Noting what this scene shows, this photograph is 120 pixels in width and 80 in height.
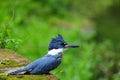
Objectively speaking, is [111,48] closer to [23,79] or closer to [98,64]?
[98,64]

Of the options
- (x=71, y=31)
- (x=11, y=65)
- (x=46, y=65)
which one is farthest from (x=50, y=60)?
(x=71, y=31)

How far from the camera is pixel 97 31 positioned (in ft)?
53.3

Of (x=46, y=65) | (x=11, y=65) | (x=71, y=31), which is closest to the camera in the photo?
(x=46, y=65)

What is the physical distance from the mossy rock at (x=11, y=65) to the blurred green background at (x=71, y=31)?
307 mm

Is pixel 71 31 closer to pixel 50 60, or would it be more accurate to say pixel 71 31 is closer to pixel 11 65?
pixel 11 65

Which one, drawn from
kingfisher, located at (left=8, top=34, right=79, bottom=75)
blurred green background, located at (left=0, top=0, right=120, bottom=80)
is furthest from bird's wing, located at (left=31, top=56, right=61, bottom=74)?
blurred green background, located at (left=0, top=0, right=120, bottom=80)

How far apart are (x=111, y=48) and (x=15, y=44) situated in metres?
6.64

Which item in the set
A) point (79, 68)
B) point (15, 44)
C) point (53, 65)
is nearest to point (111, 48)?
point (79, 68)

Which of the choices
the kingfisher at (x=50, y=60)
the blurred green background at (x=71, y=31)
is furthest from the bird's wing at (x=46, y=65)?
the blurred green background at (x=71, y=31)

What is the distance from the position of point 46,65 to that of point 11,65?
445mm

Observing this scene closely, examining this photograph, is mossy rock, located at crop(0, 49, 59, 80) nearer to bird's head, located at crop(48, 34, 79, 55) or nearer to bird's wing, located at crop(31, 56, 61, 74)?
bird's wing, located at crop(31, 56, 61, 74)

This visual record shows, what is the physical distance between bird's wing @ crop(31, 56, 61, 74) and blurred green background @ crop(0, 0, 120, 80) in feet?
0.78

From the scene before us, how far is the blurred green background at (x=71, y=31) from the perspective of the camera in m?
9.29

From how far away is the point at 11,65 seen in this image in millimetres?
5504
